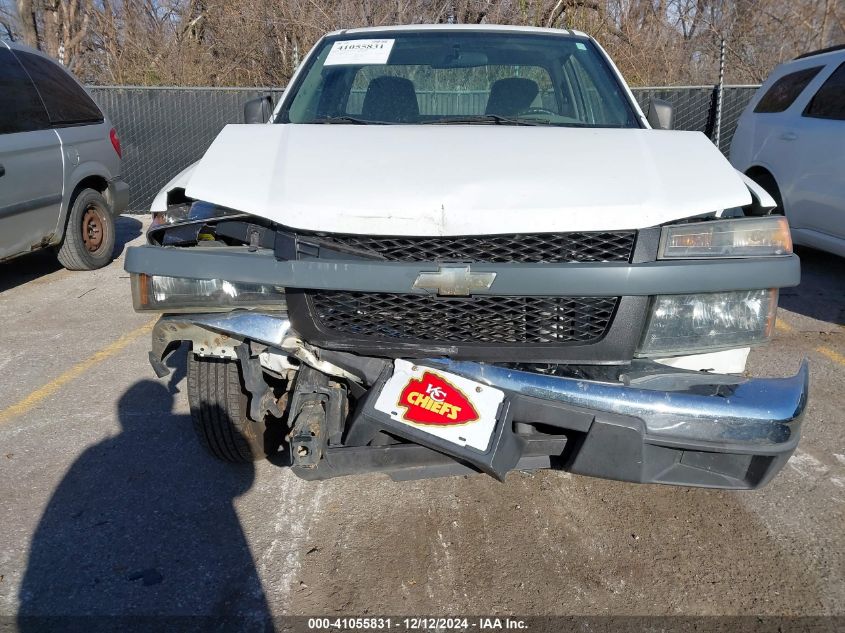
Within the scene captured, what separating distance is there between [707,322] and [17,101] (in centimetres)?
560

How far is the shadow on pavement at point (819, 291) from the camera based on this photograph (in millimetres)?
5391

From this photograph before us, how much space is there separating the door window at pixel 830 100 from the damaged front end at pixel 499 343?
13.6ft

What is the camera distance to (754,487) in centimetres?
225

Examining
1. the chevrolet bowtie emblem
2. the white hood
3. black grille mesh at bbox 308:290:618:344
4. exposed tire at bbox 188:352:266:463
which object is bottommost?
exposed tire at bbox 188:352:266:463

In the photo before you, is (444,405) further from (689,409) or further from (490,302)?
(689,409)

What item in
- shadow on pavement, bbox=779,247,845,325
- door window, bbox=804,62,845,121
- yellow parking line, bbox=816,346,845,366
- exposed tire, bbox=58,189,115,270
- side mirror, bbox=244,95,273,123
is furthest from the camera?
exposed tire, bbox=58,189,115,270

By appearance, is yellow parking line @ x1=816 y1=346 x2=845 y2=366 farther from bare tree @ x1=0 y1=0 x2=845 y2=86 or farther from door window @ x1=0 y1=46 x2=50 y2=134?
bare tree @ x1=0 y1=0 x2=845 y2=86

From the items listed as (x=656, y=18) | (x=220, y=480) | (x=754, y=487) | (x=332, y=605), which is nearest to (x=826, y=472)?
(x=754, y=487)

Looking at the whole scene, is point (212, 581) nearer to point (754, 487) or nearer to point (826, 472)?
point (754, 487)

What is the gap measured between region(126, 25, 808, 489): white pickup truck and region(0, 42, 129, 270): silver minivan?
3.63 metres

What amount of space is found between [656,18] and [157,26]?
10.3 meters

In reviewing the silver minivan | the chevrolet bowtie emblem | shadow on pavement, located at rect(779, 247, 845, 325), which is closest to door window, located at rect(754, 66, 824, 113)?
shadow on pavement, located at rect(779, 247, 845, 325)

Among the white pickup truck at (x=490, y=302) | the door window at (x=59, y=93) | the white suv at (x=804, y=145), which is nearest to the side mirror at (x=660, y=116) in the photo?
the white pickup truck at (x=490, y=302)

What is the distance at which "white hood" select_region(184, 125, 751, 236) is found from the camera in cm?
216
